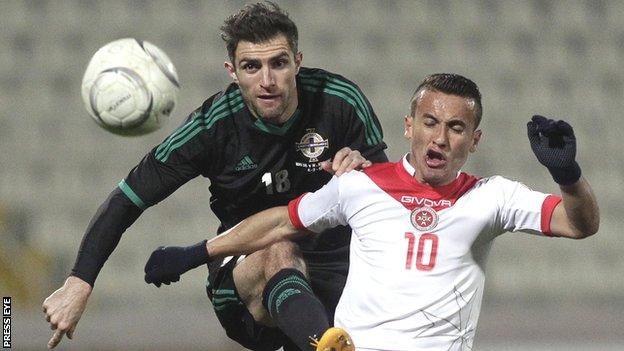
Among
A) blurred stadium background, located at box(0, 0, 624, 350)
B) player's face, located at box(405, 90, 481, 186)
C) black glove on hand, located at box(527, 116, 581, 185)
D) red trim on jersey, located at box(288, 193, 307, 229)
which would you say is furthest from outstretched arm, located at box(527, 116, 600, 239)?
blurred stadium background, located at box(0, 0, 624, 350)

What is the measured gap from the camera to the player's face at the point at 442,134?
3.77 m

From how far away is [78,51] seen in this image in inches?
409

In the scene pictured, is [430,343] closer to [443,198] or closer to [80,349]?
[443,198]

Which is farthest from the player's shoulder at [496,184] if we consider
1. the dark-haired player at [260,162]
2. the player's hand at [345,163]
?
the dark-haired player at [260,162]

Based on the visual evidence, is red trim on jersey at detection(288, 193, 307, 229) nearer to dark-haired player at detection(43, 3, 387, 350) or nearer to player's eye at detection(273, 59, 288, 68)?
dark-haired player at detection(43, 3, 387, 350)

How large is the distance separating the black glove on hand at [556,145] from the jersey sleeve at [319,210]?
796 mm

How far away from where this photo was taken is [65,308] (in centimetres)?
420

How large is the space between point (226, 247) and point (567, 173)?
135 centimetres

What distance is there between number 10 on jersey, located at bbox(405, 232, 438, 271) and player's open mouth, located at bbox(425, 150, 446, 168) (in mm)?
216

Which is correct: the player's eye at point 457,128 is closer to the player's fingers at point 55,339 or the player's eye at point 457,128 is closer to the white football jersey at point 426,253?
the white football jersey at point 426,253

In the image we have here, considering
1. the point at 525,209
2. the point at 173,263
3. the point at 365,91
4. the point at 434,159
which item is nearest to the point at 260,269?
the point at 173,263

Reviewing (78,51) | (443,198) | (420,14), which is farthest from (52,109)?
(443,198)

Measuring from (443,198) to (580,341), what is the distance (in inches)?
146

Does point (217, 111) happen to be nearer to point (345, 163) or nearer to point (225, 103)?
point (225, 103)
